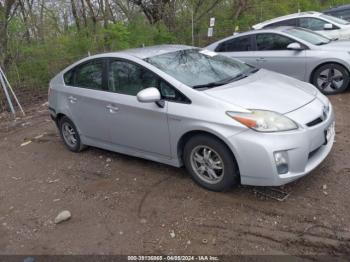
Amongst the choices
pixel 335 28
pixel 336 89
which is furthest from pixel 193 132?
pixel 335 28

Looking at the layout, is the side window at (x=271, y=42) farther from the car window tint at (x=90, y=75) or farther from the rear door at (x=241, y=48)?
the car window tint at (x=90, y=75)

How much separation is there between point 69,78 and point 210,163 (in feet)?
9.55

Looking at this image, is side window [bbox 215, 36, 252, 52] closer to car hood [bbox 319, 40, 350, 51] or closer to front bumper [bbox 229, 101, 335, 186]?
car hood [bbox 319, 40, 350, 51]

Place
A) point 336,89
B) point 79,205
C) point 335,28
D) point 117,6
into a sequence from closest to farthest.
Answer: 1. point 79,205
2. point 336,89
3. point 335,28
4. point 117,6

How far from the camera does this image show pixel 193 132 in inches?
185

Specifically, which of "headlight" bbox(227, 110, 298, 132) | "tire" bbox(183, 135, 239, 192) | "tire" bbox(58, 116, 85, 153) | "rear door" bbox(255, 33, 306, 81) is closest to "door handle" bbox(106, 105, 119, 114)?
"tire" bbox(58, 116, 85, 153)

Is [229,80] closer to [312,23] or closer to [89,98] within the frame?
[89,98]

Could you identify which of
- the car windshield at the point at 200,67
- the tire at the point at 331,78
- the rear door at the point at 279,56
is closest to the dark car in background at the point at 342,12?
the rear door at the point at 279,56

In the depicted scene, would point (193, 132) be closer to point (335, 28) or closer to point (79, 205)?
point (79, 205)

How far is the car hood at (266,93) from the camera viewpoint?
4.49 m

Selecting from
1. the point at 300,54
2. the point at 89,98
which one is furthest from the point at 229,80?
Result: the point at 300,54

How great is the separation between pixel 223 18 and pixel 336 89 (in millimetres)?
9581

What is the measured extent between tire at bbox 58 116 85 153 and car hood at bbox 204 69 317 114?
260 cm

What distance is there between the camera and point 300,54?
850cm
